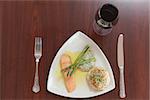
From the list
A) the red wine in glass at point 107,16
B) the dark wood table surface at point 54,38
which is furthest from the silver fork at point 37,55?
the red wine in glass at point 107,16

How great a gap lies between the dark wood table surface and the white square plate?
18 millimetres

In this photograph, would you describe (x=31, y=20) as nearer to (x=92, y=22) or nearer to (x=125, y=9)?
(x=92, y=22)

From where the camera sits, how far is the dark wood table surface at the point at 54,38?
963 mm

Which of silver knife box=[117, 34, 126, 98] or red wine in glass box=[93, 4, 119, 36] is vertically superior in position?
red wine in glass box=[93, 4, 119, 36]

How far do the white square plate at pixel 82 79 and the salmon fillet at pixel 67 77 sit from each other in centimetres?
1

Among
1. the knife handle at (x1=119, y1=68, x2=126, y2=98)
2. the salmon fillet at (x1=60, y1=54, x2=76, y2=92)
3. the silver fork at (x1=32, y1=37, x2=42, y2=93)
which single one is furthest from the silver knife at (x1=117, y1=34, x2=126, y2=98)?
the silver fork at (x1=32, y1=37, x2=42, y2=93)

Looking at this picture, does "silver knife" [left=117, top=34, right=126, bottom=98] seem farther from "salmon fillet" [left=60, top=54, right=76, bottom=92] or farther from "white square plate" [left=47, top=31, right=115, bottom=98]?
"salmon fillet" [left=60, top=54, right=76, bottom=92]

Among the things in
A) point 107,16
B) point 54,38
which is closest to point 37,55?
point 54,38

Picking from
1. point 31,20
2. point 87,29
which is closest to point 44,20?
point 31,20

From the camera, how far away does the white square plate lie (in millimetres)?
948

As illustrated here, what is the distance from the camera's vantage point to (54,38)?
1.00 m

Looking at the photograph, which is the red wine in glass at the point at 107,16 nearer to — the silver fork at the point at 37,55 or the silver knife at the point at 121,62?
the silver knife at the point at 121,62

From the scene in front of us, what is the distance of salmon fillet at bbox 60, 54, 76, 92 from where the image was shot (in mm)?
945

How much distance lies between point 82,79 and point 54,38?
16 cm
